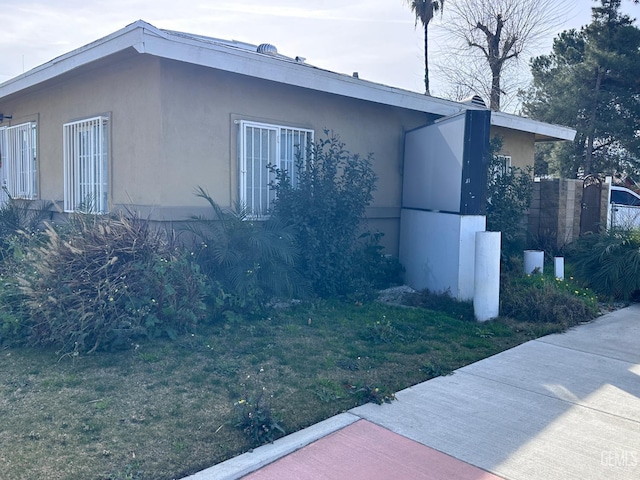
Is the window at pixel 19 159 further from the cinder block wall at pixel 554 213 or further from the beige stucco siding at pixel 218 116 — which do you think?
the cinder block wall at pixel 554 213

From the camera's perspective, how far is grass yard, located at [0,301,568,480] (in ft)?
12.5

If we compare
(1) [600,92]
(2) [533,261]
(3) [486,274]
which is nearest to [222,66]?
(3) [486,274]

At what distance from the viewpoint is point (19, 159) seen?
37.2 feet

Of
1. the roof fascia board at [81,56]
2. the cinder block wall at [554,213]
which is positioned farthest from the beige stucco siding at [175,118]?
the cinder block wall at [554,213]

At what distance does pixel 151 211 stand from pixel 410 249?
4.54 metres

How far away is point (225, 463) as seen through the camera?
3.73m

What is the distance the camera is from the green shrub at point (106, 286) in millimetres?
5680

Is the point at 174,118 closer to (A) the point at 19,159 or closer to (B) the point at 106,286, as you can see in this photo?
(B) the point at 106,286

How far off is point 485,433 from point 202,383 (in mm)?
A: 2371

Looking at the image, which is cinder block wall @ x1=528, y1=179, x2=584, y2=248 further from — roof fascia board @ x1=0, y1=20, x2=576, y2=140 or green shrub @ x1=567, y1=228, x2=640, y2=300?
roof fascia board @ x1=0, y1=20, x2=576, y2=140

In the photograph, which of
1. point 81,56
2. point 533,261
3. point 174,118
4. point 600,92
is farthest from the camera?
point 600,92

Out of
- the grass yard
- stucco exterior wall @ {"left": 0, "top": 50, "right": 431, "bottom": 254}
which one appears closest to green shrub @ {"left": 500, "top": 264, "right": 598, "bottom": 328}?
the grass yard

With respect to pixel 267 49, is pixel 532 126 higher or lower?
lower

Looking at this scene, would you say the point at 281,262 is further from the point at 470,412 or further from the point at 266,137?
the point at 470,412
